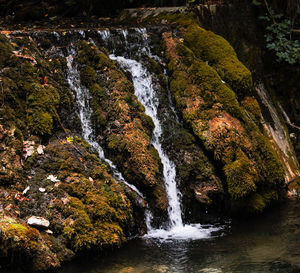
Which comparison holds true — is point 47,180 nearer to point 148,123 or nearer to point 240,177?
point 148,123

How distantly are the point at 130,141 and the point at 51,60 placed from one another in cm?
262

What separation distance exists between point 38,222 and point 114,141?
7.45 feet

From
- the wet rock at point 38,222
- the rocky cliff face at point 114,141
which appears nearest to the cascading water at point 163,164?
→ the rocky cliff face at point 114,141

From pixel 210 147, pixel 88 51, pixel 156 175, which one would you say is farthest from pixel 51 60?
pixel 210 147

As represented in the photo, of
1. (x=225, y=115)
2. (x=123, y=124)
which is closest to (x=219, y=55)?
(x=225, y=115)

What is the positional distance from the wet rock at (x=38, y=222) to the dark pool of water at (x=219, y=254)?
0.63m

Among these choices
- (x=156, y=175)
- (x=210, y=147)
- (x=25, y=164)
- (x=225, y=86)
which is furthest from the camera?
(x=225, y=86)

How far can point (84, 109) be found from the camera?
6426mm

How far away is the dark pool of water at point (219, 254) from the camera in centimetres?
395

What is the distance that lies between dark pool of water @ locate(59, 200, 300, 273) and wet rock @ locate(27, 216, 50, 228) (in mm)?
633

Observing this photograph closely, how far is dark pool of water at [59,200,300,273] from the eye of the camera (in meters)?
3.95

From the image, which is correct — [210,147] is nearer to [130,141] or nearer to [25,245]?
[130,141]

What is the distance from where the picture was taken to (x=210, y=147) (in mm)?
6230

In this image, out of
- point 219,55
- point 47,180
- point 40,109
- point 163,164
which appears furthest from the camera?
point 219,55
